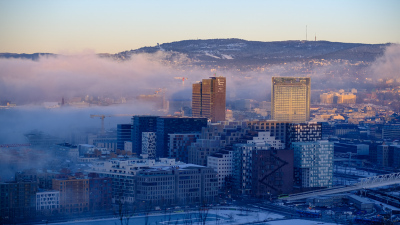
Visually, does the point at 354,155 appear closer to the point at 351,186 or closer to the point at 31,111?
the point at 351,186

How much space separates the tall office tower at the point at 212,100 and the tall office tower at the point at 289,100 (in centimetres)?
582

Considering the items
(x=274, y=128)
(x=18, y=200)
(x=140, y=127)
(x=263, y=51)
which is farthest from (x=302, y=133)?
(x=263, y=51)

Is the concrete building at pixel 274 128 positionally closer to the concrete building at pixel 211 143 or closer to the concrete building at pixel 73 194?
the concrete building at pixel 211 143

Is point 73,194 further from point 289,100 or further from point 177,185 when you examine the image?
point 289,100

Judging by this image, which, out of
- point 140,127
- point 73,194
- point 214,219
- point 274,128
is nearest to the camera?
point 214,219

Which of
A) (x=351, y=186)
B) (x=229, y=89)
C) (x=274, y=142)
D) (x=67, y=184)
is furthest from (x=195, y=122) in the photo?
(x=229, y=89)

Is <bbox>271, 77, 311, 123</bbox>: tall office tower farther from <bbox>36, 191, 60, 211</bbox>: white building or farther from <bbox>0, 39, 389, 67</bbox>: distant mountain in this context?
<bbox>36, 191, 60, 211</bbox>: white building

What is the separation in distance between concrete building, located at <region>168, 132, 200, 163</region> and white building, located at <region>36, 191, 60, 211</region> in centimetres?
989

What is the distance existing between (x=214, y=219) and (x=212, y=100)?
19005mm

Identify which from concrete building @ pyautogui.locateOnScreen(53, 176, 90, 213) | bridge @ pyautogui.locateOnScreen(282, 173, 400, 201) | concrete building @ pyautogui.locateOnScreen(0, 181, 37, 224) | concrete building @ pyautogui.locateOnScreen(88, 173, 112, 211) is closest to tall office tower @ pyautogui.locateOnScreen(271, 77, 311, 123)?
bridge @ pyautogui.locateOnScreen(282, 173, 400, 201)

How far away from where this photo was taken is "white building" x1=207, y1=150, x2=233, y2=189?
30.3m

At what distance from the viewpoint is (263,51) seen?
2810 inches

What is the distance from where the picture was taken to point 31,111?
34.1 meters

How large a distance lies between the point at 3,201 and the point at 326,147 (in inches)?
503
